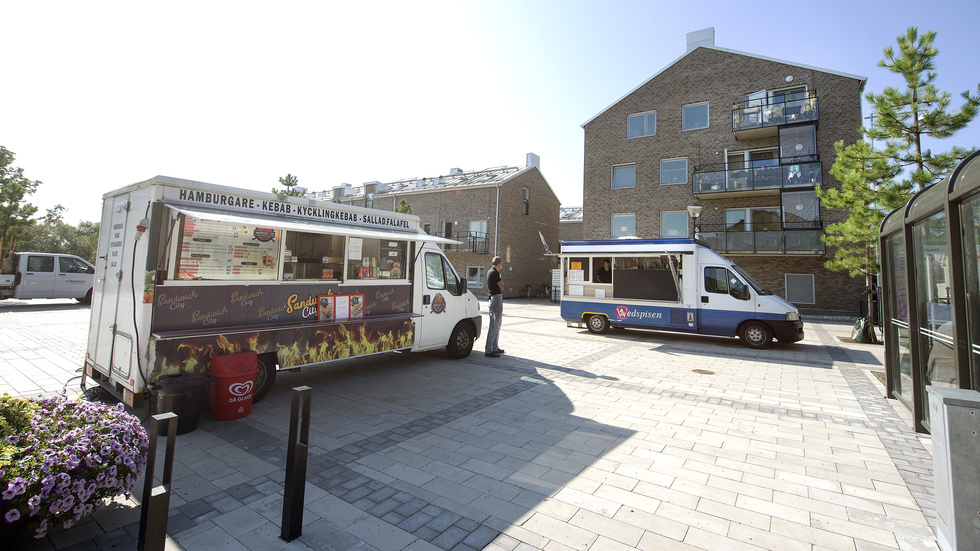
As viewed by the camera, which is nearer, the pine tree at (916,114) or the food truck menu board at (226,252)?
the food truck menu board at (226,252)

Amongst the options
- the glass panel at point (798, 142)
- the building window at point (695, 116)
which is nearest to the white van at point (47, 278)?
the building window at point (695, 116)

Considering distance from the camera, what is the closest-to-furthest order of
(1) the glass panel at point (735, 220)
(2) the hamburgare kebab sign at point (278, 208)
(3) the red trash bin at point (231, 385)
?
(3) the red trash bin at point (231, 385) < (2) the hamburgare kebab sign at point (278, 208) < (1) the glass panel at point (735, 220)

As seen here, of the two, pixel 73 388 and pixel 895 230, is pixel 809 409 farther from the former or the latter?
pixel 73 388

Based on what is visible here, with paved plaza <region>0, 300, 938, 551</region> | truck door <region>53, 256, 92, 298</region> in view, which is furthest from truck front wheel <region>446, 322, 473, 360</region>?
truck door <region>53, 256, 92, 298</region>

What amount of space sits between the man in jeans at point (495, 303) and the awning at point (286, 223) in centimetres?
196

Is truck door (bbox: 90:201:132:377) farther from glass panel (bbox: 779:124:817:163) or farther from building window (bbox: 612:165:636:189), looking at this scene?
glass panel (bbox: 779:124:817:163)

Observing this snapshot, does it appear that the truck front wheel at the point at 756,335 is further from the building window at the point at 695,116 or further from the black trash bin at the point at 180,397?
the building window at the point at 695,116

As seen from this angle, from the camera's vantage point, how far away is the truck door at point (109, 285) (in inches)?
199

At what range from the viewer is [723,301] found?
34.9ft

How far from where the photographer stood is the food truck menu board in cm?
497

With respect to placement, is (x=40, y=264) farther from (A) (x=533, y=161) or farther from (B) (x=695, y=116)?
(B) (x=695, y=116)

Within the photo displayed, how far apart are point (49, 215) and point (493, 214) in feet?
161

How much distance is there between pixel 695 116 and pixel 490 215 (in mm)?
13366

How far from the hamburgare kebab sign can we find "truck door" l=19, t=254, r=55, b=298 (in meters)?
16.0
